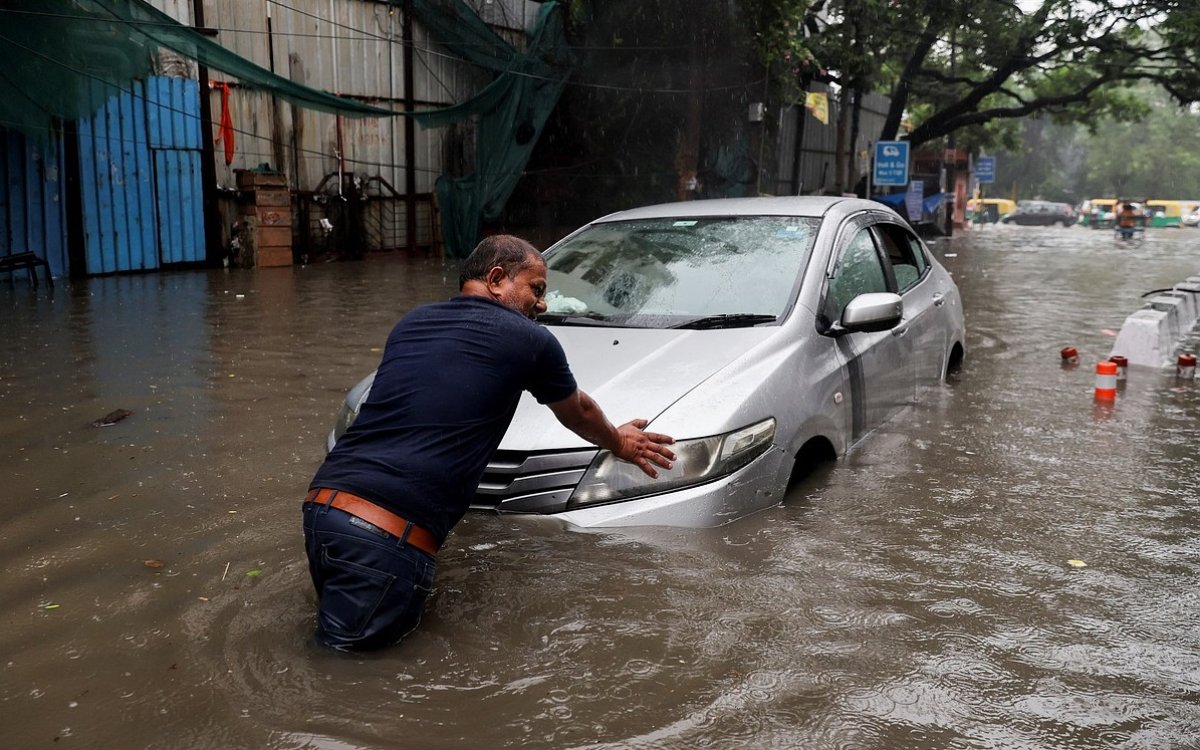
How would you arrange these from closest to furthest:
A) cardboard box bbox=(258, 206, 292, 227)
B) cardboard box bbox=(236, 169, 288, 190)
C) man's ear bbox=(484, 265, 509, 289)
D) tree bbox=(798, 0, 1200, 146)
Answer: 1. man's ear bbox=(484, 265, 509, 289)
2. cardboard box bbox=(236, 169, 288, 190)
3. cardboard box bbox=(258, 206, 292, 227)
4. tree bbox=(798, 0, 1200, 146)

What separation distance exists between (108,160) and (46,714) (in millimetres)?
13379

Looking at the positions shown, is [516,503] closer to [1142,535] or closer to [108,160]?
A: [1142,535]

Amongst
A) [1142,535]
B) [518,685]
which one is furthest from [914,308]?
[518,685]

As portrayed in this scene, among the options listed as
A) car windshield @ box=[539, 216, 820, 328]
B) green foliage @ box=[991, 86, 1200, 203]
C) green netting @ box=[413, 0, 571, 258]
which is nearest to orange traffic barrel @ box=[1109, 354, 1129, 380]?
car windshield @ box=[539, 216, 820, 328]

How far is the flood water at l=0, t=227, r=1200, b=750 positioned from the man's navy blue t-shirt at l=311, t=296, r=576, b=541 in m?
0.51

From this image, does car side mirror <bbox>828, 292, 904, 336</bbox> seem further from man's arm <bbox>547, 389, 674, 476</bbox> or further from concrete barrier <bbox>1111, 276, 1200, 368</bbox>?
concrete barrier <bbox>1111, 276, 1200, 368</bbox>

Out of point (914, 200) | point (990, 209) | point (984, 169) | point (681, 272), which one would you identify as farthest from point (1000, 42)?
point (990, 209)

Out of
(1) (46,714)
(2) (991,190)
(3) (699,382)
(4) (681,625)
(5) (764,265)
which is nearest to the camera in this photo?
(1) (46,714)

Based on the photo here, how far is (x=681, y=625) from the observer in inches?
129

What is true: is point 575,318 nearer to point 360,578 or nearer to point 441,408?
point 441,408

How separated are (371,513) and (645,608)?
0.99 meters

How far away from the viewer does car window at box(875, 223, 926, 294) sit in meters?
6.16

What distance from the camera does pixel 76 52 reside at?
11.0m

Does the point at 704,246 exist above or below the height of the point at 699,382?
above
